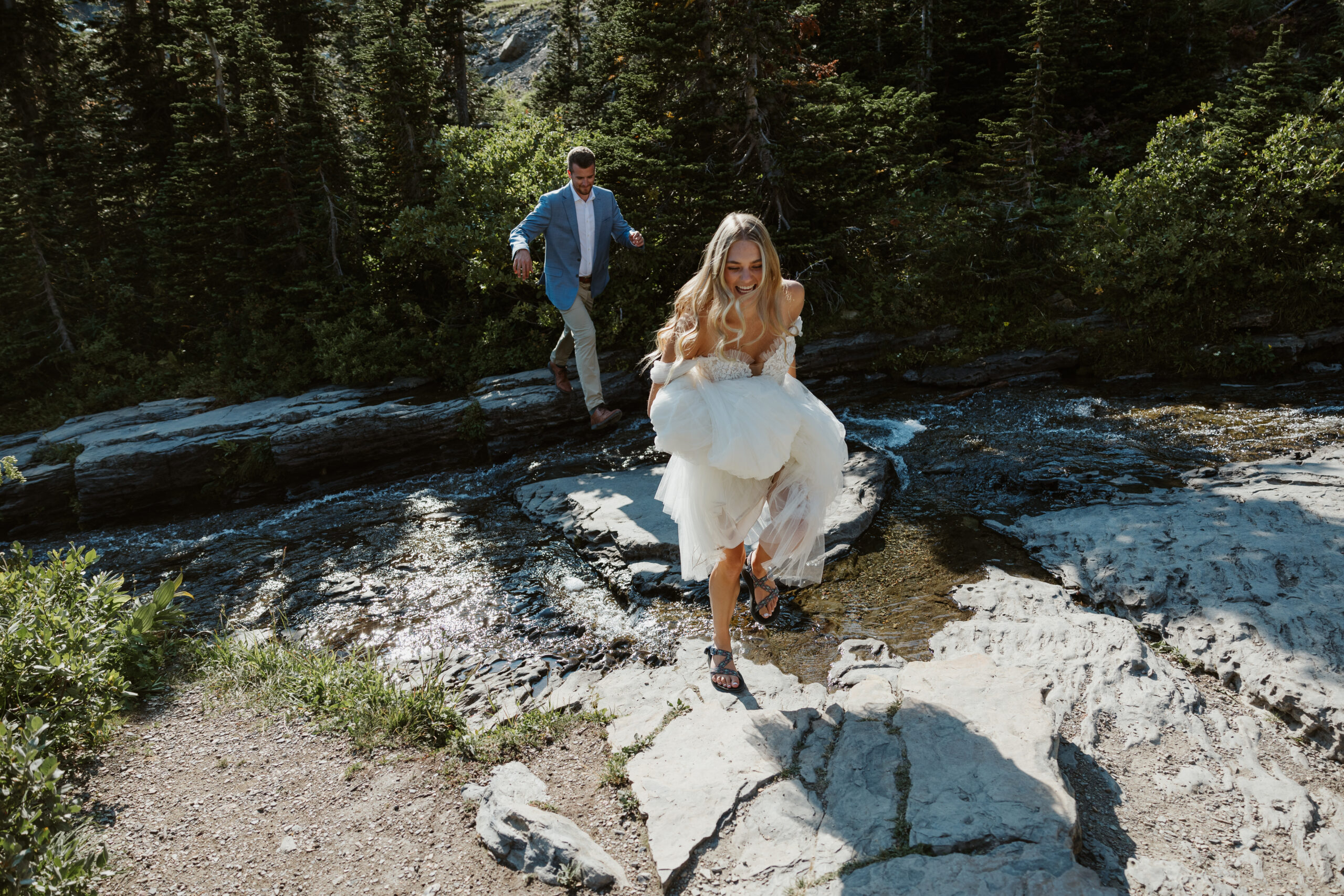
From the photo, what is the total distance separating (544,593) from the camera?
6.21 meters

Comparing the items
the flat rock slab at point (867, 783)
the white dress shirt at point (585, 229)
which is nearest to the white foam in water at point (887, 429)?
the white dress shirt at point (585, 229)

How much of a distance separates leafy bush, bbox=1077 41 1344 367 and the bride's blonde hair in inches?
362

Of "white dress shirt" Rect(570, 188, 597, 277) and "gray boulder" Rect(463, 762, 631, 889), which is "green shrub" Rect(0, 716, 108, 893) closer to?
"gray boulder" Rect(463, 762, 631, 889)

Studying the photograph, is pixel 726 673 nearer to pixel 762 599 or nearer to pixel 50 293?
pixel 762 599

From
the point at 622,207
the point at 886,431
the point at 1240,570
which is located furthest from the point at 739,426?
the point at 622,207

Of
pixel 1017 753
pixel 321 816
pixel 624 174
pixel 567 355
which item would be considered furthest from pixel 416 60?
pixel 1017 753

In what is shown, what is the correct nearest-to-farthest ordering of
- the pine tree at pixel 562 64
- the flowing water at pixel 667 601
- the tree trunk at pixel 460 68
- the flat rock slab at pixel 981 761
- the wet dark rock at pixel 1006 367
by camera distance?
the flat rock slab at pixel 981 761 < the flowing water at pixel 667 601 < the wet dark rock at pixel 1006 367 < the tree trunk at pixel 460 68 < the pine tree at pixel 562 64

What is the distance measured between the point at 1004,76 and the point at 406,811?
20954 mm

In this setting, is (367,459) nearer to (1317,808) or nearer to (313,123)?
(313,123)

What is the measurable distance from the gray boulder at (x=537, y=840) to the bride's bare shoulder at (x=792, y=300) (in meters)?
2.97

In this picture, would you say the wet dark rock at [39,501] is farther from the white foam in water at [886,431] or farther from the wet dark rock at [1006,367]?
the wet dark rock at [1006,367]

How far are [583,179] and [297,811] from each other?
21.4 feet

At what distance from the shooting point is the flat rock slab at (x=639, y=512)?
20.7 ft

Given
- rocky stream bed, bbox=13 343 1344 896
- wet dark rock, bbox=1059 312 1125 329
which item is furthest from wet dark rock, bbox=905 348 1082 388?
rocky stream bed, bbox=13 343 1344 896
